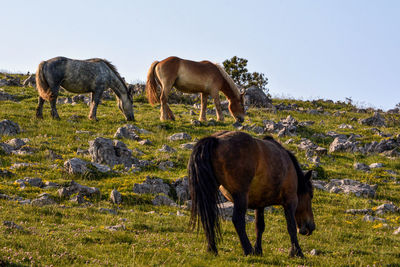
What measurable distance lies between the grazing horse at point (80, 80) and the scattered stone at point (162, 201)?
947 centimetres

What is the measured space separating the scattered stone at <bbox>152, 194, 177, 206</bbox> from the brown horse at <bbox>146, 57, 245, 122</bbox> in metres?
9.14

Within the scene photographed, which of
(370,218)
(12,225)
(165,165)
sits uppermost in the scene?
(165,165)

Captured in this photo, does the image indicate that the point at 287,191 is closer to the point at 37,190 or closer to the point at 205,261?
the point at 205,261

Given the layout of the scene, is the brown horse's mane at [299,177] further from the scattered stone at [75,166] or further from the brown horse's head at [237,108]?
the brown horse's head at [237,108]

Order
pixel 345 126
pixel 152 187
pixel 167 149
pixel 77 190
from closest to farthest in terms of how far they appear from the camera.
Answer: pixel 77 190 < pixel 152 187 < pixel 167 149 < pixel 345 126

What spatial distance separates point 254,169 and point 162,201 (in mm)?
5182

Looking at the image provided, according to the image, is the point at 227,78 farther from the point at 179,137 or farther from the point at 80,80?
the point at 80,80

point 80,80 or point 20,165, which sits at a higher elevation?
point 80,80

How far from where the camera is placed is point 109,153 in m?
14.0

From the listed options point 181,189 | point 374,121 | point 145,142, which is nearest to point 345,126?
point 374,121

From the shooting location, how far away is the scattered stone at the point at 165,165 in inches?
551

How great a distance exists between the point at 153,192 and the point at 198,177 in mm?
5502

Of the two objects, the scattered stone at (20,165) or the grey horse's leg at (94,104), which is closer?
the scattered stone at (20,165)

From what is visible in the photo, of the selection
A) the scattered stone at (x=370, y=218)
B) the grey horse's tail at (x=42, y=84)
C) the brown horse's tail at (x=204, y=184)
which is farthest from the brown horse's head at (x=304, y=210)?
the grey horse's tail at (x=42, y=84)
